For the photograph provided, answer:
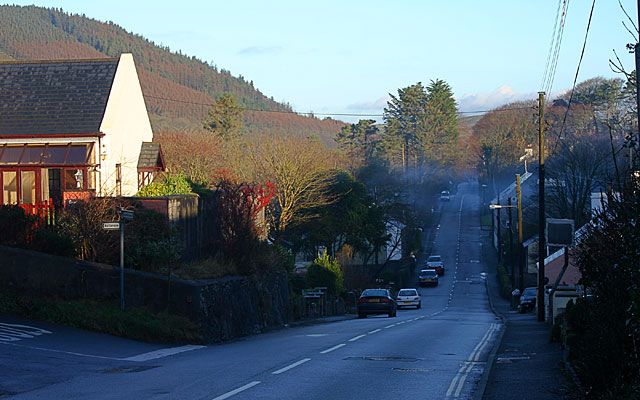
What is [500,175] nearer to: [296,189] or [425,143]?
[425,143]

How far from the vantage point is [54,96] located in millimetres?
34125

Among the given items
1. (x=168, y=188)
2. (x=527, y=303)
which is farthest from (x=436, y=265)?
(x=168, y=188)

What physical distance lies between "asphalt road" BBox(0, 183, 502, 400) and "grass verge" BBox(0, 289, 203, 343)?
607mm

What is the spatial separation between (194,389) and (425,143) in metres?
116

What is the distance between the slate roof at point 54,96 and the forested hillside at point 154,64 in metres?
62.3

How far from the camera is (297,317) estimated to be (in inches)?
1436

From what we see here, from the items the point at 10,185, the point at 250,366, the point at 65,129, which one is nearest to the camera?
the point at 250,366

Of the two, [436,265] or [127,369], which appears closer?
[127,369]

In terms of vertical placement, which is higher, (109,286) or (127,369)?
(109,286)

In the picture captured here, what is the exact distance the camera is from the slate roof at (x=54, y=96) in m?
32.8

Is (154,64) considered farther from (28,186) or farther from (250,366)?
(250,366)

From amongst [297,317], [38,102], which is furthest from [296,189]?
[38,102]

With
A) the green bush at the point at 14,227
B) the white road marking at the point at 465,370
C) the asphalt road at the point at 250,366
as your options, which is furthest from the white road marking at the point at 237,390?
the green bush at the point at 14,227

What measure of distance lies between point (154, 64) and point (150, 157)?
94.6 metres
